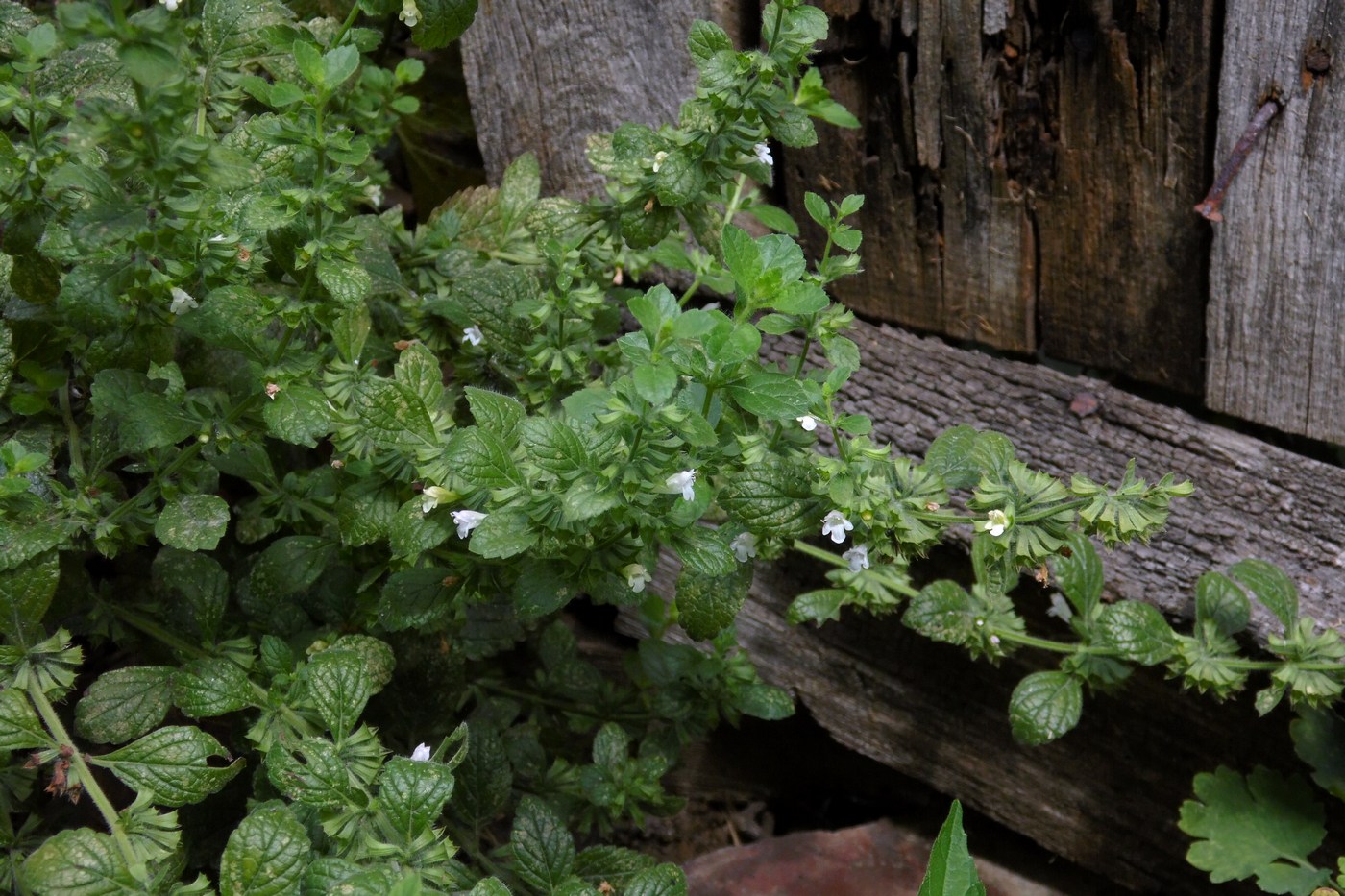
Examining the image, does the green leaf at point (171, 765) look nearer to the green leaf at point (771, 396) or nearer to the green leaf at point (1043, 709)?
the green leaf at point (771, 396)

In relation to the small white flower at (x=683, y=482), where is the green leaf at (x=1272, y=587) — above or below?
below

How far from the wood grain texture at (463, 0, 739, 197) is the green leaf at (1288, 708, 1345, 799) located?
1.51 meters

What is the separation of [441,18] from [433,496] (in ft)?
1.93

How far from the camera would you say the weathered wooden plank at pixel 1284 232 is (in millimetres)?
1662

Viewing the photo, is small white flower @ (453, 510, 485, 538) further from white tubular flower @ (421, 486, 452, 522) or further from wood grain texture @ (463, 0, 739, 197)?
wood grain texture @ (463, 0, 739, 197)

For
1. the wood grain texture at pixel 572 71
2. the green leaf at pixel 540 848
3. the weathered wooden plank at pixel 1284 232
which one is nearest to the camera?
the green leaf at pixel 540 848

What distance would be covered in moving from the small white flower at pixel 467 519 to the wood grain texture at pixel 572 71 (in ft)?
3.39

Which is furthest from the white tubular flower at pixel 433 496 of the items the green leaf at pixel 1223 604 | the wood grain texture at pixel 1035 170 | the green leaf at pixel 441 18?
the green leaf at pixel 1223 604

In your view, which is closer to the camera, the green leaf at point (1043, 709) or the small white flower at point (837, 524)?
the small white flower at point (837, 524)

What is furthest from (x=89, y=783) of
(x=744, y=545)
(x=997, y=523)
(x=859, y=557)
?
(x=997, y=523)

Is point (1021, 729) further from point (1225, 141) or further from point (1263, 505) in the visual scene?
point (1225, 141)

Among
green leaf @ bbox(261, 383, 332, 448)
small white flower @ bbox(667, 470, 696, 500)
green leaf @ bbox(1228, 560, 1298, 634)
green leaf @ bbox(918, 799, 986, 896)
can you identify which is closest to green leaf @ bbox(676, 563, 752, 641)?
small white flower @ bbox(667, 470, 696, 500)

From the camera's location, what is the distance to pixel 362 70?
6.07 feet

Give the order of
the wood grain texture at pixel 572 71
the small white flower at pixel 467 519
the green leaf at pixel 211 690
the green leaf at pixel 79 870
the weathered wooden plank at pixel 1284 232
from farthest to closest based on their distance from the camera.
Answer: the wood grain texture at pixel 572 71, the weathered wooden plank at pixel 1284 232, the green leaf at pixel 211 690, the small white flower at pixel 467 519, the green leaf at pixel 79 870
